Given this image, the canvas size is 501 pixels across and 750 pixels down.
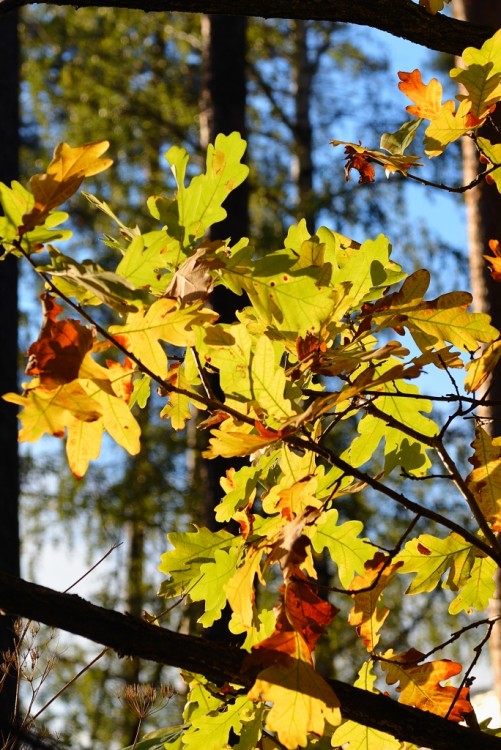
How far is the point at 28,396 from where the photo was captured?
2.74 feet

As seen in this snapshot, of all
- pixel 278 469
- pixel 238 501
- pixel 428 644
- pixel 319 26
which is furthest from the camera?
pixel 319 26

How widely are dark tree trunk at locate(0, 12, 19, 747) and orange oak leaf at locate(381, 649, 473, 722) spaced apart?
9.28 feet

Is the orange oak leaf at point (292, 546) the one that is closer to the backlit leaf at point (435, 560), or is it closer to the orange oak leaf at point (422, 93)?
the backlit leaf at point (435, 560)

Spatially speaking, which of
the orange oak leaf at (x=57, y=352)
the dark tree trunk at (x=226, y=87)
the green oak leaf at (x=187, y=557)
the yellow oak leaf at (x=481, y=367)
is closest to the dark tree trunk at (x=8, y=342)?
the dark tree trunk at (x=226, y=87)

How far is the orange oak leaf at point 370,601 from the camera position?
111 centimetres

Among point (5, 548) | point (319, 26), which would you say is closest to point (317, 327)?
point (5, 548)

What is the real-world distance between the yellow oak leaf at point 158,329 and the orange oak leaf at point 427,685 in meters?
0.51

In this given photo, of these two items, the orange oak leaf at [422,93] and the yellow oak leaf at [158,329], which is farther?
the orange oak leaf at [422,93]

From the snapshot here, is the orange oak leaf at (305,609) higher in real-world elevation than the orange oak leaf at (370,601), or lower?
lower

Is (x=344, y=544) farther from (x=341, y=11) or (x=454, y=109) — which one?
(x=341, y=11)

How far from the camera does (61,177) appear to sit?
86cm

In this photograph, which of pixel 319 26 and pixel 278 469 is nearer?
pixel 278 469

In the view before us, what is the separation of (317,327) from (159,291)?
19 cm

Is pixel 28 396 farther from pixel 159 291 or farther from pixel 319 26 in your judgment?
pixel 319 26
